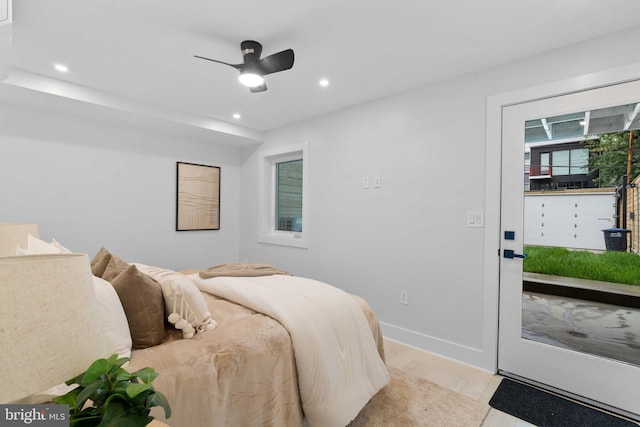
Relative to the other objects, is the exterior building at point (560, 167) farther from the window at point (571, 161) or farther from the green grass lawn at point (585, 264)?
the green grass lawn at point (585, 264)

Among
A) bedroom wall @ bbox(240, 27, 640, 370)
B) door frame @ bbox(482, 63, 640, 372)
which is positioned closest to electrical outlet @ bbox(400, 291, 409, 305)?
bedroom wall @ bbox(240, 27, 640, 370)

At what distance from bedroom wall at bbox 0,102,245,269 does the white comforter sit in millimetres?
2208

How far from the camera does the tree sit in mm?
1969

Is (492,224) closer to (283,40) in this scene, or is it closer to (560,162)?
(560,162)

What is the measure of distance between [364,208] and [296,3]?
1996 millimetres

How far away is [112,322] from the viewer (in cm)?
121

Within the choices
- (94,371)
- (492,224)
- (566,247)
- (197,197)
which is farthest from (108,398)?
(197,197)

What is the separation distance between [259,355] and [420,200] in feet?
6.72

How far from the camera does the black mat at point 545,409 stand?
1821 mm

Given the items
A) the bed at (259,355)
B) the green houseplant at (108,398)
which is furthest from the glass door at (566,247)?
the green houseplant at (108,398)

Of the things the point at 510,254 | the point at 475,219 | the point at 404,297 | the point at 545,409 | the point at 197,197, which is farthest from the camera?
the point at 197,197

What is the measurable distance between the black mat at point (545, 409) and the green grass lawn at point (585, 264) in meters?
0.85

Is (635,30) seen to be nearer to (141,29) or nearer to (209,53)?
(209,53)

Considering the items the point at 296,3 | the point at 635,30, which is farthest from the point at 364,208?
the point at 635,30
